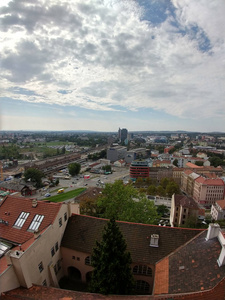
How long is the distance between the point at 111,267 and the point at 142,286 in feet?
11.7

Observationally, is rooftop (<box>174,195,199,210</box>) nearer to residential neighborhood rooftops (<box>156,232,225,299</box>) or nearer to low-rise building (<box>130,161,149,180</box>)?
residential neighborhood rooftops (<box>156,232,225,299</box>)

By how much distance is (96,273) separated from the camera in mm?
6215

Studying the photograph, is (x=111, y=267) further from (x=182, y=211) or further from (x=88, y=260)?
(x=182, y=211)

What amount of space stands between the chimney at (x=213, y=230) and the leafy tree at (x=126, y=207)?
426cm

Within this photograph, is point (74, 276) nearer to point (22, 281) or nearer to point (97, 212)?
point (22, 281)

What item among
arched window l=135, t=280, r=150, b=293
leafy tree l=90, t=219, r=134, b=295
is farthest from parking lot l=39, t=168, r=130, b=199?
leafy tree l=90, t=219, r=134, b=295

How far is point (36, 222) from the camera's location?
814 cm

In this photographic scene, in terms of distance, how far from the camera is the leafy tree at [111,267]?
19.4ft

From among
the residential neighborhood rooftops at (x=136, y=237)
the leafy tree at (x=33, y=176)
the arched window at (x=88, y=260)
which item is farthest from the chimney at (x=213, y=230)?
the leafy tree at (x=33, y=176)

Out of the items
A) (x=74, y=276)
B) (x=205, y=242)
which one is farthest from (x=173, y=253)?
(x=74, y=276)

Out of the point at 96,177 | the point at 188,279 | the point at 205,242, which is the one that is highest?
the point at 205,242

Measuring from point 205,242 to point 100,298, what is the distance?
4.75m

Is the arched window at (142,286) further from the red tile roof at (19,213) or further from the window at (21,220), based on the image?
the window at (21,220)

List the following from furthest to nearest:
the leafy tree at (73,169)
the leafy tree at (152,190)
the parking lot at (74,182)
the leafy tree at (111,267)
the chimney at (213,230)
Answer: the leafy tree at (73,169) < the parking lot at (74,182) < the leafy tree at (152,190) < the chimney at (213,230) < the leafy tree at (111,267)
